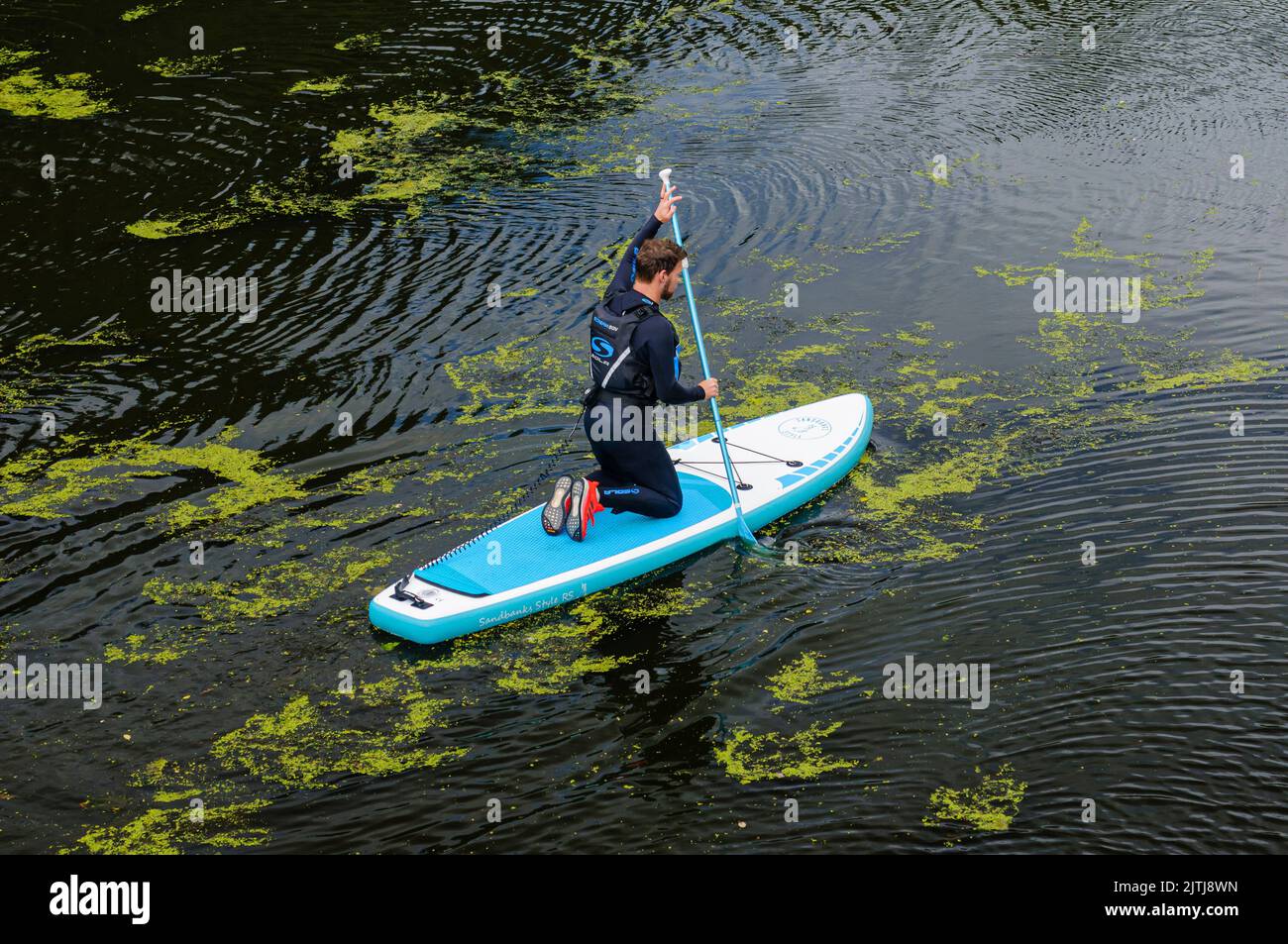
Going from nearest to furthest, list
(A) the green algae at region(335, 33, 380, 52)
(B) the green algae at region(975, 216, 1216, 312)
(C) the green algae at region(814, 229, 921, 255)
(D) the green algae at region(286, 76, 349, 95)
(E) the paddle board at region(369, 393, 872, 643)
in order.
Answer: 1. (E) the paddle board at region(369, 393, 872, 643)
2. (B) the green algae at region(975, 216, 1216, 312)
3. (C) the green algae at region(814, 229, 921, 255)
4. (D) the green algae at region(286, 76, 349, 95)
5. (A) the green algae at region(335, 33, 380, 52)

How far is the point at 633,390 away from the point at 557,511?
0.73 metres

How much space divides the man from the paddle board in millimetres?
137

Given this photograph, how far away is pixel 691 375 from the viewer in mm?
8148

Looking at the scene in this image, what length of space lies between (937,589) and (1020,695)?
0.84m

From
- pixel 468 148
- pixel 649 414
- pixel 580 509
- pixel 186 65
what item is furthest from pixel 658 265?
pixel 186 65

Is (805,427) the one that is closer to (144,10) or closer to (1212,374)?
(1212,374)

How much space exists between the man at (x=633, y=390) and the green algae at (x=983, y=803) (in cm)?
223

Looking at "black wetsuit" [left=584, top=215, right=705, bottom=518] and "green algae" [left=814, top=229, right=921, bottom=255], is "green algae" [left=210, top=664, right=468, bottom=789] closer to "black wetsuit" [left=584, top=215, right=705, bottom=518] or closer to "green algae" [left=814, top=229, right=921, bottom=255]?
"black wetsuit" [left=584, top=215, right=705, bottom=518]

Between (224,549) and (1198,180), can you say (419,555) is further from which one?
(1198,180)

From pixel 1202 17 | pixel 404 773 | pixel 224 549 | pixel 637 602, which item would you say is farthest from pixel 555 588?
pixel 1202 17

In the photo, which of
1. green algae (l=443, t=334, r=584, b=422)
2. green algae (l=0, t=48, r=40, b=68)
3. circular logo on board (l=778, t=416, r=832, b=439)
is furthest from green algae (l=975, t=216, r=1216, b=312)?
green algae (l=0, t=48, r=40, b=68)

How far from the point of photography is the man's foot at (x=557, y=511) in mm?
6219

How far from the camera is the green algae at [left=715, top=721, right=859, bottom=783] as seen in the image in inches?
197

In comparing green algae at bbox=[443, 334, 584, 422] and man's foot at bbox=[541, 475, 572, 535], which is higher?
green algae at bbox=[443, 334, 584, 422]
